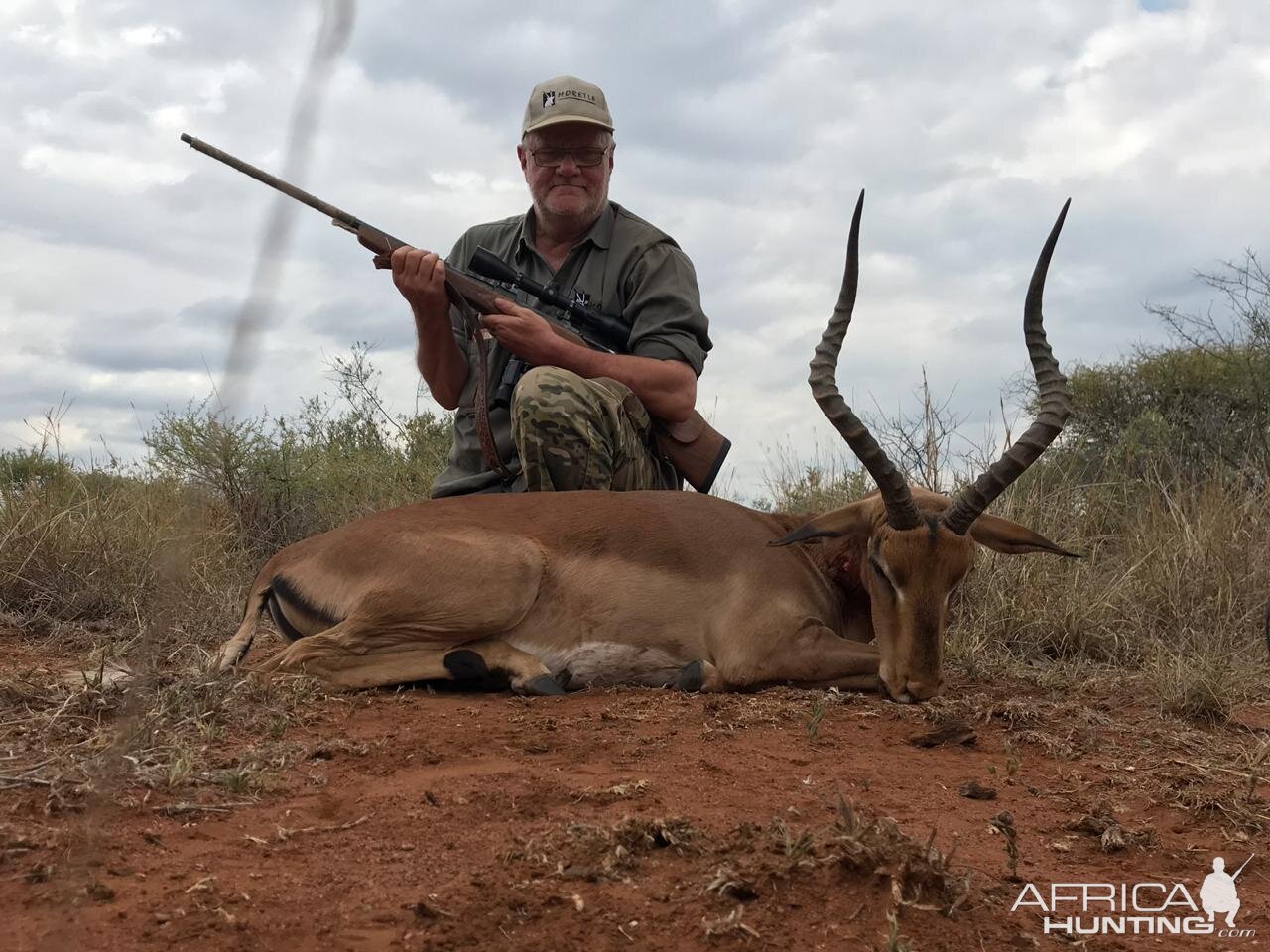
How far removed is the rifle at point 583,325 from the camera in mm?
6102

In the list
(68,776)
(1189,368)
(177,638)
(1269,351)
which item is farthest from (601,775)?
(1189,368)

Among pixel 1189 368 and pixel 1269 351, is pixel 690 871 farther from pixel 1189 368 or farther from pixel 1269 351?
pixel 1189 368

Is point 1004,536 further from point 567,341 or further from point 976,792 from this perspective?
point 567,341

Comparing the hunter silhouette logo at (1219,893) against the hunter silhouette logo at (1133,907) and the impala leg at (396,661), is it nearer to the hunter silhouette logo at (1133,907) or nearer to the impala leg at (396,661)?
the hunter silhouette logo at (1133,907)

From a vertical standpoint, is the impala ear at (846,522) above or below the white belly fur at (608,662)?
above

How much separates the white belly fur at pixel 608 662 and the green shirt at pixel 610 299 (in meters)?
1.49

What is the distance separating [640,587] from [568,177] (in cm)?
268

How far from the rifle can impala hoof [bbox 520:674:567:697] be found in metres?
1.98

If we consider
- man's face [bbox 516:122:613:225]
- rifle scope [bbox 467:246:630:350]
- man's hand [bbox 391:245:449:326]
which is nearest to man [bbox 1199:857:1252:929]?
rifle scope [bbox 467:246:630:350]

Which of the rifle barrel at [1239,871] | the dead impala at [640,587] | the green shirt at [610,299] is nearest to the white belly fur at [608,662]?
the dead impala at [640,587]

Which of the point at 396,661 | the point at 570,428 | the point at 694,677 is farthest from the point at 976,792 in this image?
the point at 570,428

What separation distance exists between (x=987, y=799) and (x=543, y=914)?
160cm

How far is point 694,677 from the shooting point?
4.87 metres

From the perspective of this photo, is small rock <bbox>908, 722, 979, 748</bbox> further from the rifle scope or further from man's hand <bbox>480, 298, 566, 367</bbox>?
the rifle scope
